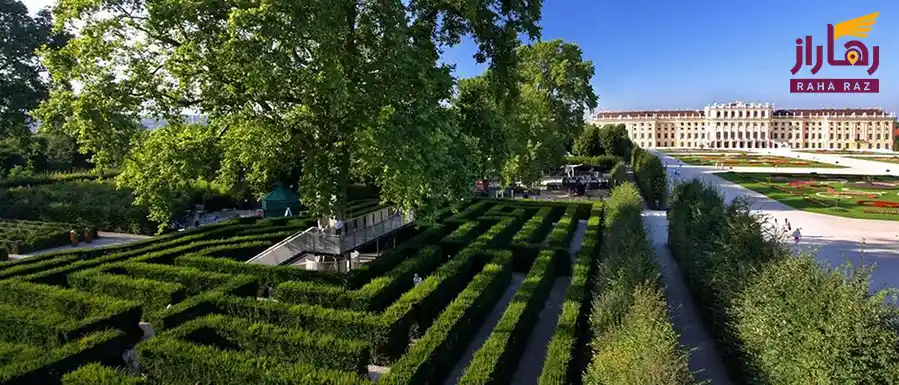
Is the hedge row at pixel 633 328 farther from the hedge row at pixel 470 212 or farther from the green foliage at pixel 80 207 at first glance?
the green foliage at pixel 80 207

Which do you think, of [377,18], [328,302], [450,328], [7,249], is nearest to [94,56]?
[377,18]

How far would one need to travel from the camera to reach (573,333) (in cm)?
1036

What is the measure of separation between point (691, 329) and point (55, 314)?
52.6ft

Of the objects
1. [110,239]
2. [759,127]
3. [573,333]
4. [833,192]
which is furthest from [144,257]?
[759,127]

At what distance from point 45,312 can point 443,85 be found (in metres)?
11.4

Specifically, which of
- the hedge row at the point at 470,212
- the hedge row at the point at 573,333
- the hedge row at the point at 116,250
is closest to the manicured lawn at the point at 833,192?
the hedge row at the point at 470,212

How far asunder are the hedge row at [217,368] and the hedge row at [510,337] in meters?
2.21

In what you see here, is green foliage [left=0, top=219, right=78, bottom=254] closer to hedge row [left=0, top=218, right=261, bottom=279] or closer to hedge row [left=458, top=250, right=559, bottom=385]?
hedge row [left=0, top=218, right=261, bottom=279]

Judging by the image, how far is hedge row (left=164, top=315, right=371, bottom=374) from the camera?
9770 millimetres

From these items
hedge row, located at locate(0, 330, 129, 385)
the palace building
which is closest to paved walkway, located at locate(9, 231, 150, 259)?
hedge row, located at locate(0, 330, 129, 385)

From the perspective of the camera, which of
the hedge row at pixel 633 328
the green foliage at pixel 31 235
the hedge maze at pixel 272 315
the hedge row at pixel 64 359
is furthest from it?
the green foliage at pixel 31 235

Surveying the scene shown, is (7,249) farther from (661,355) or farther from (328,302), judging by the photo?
(661,355)

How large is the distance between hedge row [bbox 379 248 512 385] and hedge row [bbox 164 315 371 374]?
1.03 m

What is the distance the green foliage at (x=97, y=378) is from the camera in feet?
28.5
